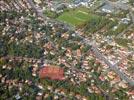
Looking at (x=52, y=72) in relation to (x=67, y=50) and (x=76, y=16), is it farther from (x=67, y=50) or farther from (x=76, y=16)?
(x=76, y=16)

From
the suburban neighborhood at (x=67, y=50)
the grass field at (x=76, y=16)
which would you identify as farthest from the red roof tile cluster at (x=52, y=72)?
the grass field at (x=76, y=16)

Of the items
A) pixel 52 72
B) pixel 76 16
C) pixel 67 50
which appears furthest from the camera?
pixel 76 16

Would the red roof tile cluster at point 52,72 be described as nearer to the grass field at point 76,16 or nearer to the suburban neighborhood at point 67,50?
the suburban neighborhood at point 67,50

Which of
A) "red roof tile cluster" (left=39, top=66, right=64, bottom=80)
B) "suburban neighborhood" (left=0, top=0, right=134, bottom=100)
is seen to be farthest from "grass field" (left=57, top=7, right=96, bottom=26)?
"red roof tile cluster" (left=39, top=66, right=64, bottom=80)

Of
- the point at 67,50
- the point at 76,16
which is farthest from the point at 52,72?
the point at 76,16

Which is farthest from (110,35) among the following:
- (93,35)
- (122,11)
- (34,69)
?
(34,69)
